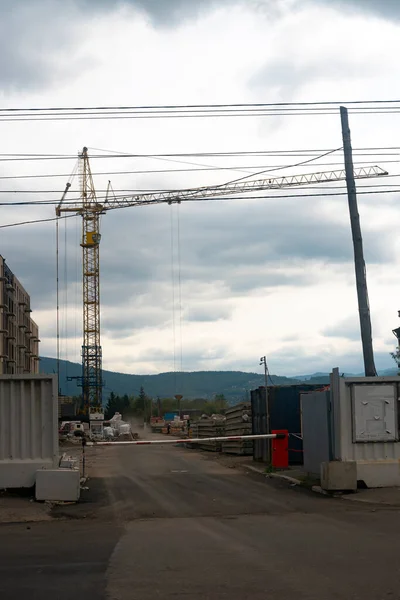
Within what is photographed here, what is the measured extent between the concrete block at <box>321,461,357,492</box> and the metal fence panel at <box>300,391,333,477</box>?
123cm

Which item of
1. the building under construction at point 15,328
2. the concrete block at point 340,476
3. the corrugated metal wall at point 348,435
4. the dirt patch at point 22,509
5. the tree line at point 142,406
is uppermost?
the building under construction at point 15,328

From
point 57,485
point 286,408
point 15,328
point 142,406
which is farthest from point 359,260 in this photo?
point 142,406

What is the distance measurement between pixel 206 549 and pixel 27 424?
7285 mm

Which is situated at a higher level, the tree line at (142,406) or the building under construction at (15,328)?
the building under construction at (15,328)

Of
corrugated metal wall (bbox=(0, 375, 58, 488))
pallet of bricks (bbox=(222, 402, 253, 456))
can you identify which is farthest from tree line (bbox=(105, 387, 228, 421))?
corrugated metal wall (bbox=(0, 375, 58, 488))

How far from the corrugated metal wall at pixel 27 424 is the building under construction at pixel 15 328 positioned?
61.3 metres

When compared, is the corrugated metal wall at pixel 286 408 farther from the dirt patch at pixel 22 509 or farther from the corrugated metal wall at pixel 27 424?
the dirt patch at pixel 22 509

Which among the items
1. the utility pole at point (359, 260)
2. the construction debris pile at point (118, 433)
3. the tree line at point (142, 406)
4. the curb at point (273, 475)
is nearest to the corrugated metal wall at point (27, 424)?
the curb at point (273, 475)

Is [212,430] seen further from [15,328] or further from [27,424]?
[15,328]

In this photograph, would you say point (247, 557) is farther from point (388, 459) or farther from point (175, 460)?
point (175, 460)

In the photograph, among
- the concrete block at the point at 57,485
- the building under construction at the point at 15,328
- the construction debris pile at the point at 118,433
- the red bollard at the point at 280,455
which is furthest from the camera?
the building under construction at the point at 15,328

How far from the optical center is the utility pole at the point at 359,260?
2388cm

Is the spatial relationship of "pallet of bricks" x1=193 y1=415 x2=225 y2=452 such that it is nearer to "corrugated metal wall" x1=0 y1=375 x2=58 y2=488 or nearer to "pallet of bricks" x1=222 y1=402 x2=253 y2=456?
"pallet of bricks" x1=222 y1=402 x2=253 y2=456

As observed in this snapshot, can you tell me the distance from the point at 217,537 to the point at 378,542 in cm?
230
